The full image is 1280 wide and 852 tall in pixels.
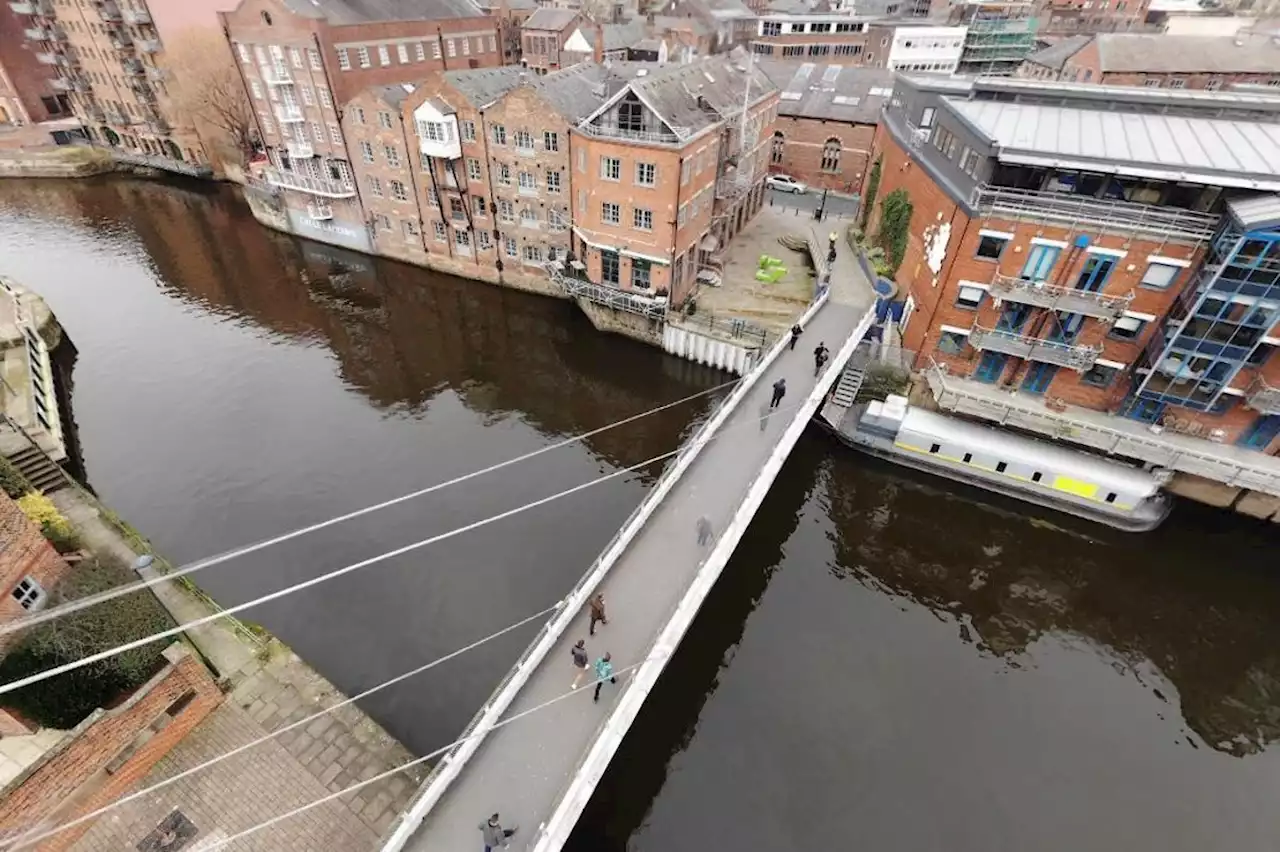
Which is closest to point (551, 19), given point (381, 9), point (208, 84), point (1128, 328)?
point (381, 9)

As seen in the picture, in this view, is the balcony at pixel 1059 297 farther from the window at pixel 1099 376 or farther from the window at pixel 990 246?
the window at pixel 1099 376

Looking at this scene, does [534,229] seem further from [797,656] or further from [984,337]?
[797,656]

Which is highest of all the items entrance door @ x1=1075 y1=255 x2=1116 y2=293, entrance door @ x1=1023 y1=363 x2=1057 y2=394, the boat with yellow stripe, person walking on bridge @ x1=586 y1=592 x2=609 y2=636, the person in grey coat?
entrance door @ x1=1075 y1=255 x2=1116 y2=293

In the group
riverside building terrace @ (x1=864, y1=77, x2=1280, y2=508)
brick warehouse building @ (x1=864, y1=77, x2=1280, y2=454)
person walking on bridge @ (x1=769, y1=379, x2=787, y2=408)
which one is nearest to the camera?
brick warehouse building @ (x1=864, y1=77, x2=1280, y2=454)

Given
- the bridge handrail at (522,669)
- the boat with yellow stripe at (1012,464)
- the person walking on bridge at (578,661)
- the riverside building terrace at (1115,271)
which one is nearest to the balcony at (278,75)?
the bridge handrail at (522,669)

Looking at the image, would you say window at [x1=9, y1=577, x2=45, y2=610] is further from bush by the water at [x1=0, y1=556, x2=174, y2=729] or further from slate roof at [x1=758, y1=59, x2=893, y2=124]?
slate roof at [x1=758, y1=59, x2=893, y2=124]

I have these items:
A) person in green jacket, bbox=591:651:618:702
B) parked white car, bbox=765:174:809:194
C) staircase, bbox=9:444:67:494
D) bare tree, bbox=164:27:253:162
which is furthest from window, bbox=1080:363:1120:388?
bare tree, bbox=164:27:253:162

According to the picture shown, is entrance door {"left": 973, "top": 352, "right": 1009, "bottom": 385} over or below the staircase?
over
